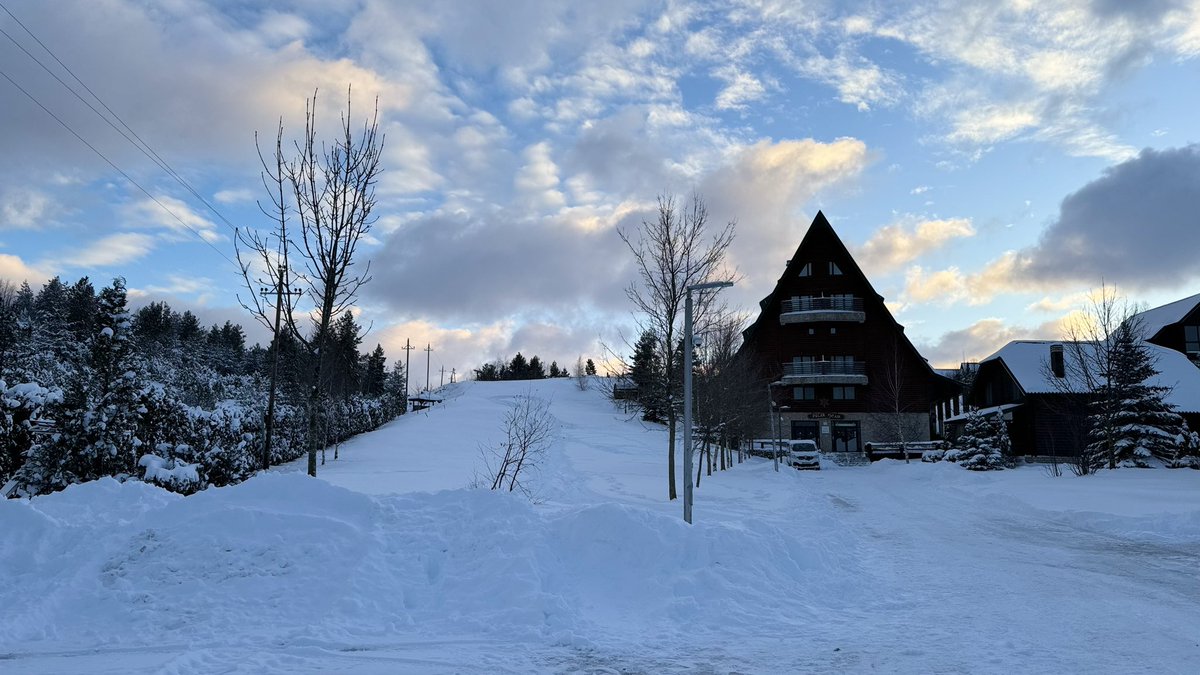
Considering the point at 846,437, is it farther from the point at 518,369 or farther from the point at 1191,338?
the point at 518,369

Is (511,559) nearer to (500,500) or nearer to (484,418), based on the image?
(500,500)

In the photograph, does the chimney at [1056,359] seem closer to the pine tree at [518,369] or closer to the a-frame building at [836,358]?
the a-frame building at [836,358]

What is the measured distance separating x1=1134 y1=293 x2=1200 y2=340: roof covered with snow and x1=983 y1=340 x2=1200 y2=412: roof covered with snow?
19.8 ft

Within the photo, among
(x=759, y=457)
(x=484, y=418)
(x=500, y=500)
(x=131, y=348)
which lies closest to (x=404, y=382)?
(x=484, y=418)

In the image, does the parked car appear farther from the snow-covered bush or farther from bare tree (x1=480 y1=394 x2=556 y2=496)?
the snow-covered bush

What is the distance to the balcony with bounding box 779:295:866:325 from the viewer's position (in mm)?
55369

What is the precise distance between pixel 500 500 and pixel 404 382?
10077cm

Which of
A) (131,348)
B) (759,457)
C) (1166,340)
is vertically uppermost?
(1166,340)

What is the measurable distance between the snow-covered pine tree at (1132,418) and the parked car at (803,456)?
1431 cm

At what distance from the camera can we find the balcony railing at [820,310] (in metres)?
55.3

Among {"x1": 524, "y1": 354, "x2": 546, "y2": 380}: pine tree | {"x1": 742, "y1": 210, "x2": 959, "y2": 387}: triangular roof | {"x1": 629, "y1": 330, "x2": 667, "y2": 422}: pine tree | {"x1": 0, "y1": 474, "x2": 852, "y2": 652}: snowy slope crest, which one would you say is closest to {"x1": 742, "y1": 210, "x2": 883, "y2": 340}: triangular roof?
{"x1": 742, "y1": 210, "x2": 959, "y2": 387}: triangular roof

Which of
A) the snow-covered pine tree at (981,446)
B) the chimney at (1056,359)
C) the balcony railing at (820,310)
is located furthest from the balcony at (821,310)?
the snow-covered pine tree at (981,446)

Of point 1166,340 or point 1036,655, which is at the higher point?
point 1166,340

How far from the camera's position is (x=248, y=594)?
798 cm
